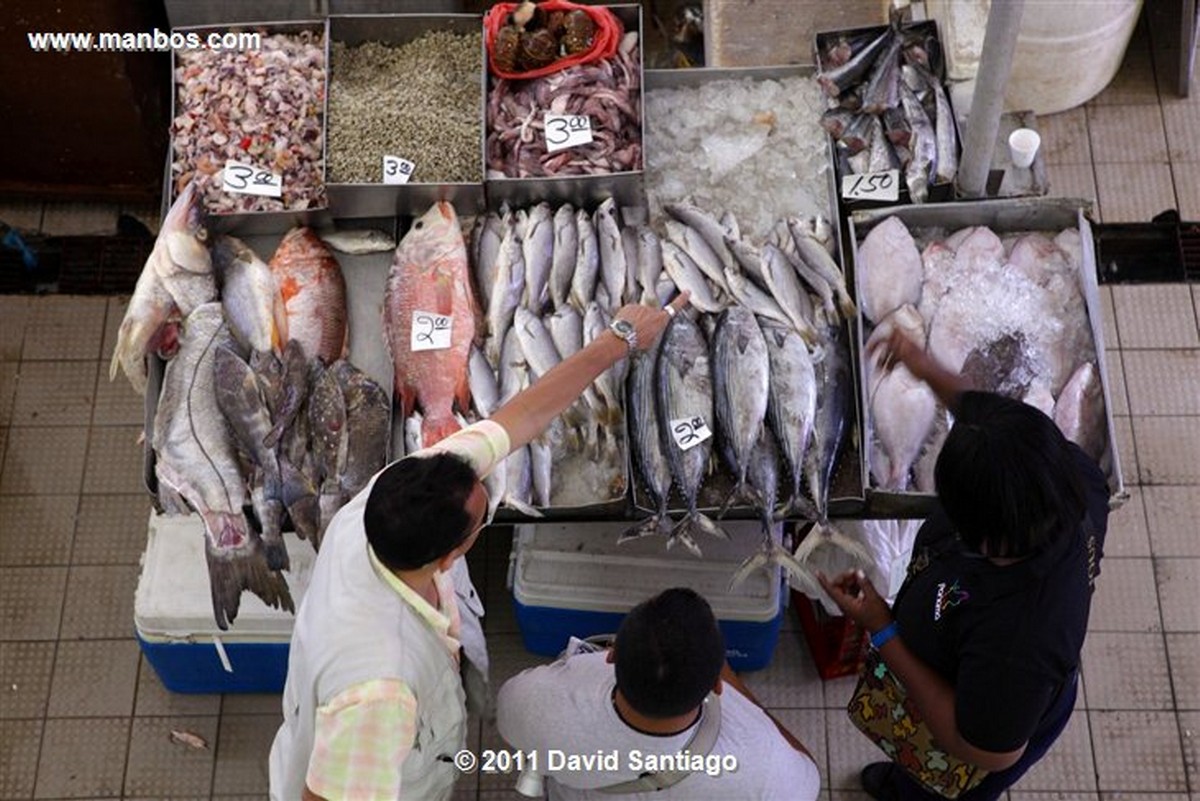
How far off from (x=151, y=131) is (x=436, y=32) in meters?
1.29

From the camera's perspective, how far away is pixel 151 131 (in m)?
4.75

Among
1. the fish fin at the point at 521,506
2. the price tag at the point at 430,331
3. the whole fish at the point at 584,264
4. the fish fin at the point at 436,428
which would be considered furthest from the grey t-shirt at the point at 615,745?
the whole fish at the point at 584,264

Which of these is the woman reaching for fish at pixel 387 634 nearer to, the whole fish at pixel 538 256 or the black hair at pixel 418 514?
the black hair at pixel 418 514

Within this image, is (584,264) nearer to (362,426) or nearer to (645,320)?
(645,320)

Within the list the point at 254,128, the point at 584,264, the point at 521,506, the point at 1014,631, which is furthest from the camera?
the point at 254,128

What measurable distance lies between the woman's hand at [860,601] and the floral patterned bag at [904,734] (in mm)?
147

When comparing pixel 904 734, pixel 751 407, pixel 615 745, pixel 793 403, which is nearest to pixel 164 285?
pixel 751 407

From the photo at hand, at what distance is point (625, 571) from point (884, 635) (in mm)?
958

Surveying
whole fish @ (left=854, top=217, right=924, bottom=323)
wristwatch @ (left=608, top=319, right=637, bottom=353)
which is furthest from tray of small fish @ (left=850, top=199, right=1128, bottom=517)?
wristwatch @ (left=608, top=319, right=637, bottom=353)

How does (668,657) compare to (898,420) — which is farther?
(898,420)

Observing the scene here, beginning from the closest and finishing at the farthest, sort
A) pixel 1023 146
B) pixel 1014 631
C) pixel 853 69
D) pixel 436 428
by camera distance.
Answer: pixel 1014 631, pixel 436 428, pixel 1023 146, pixel 853 69

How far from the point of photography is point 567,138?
12.6 feet

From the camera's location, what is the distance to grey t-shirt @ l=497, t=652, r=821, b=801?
2.51m

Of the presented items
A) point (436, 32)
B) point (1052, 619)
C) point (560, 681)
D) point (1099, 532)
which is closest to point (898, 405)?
point (1099, 532)
